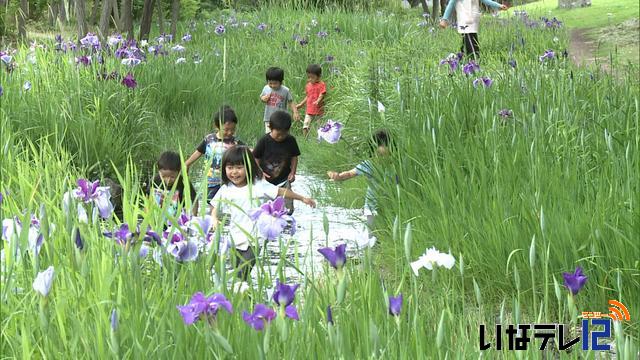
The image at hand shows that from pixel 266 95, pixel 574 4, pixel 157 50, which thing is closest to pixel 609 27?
pixel 157 50

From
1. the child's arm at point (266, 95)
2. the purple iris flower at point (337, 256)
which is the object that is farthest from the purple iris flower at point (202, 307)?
the child's arm at point (266, 95)

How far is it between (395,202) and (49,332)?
251cm

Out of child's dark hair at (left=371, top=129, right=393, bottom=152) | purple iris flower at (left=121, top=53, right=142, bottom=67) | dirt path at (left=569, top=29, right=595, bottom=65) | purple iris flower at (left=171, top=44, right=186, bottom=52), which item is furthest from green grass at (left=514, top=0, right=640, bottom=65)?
child's dark hair at (left=371, top=129, right=393, bottom=152)

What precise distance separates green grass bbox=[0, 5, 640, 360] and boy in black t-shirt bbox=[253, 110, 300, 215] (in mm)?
451

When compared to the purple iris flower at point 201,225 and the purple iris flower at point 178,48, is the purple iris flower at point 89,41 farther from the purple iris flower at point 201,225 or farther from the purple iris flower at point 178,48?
the purple iris flower at point 201,225

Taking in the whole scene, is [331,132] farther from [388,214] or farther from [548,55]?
[548,55]

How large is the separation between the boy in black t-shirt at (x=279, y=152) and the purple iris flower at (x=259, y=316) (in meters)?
4.17

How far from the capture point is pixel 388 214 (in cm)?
452

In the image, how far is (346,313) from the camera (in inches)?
96.1

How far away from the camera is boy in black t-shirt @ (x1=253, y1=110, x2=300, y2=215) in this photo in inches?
241

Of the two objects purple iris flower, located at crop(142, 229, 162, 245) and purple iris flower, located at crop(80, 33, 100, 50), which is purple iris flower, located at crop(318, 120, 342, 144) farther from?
purple iris flower, located at crop(80, 33, 100, 50)

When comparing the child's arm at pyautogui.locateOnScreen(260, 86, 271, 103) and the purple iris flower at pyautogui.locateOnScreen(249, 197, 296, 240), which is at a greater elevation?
the child's arm at pyautogui.locateOnScreen(260, 86, 271, 103)

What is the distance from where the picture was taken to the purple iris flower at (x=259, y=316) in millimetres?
1888

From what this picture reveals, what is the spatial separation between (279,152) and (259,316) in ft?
14.0
